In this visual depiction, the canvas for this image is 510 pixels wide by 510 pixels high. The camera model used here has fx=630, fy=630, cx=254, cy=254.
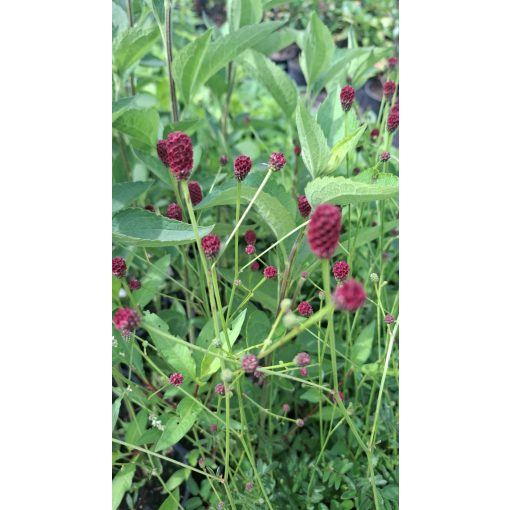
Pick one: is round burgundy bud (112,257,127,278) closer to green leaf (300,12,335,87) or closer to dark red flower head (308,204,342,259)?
dark red flower head (308,204,342,259)

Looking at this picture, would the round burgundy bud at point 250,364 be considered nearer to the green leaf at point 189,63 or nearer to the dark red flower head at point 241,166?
the dark red flower head at point 241,166

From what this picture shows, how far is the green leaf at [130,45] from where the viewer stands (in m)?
0.80

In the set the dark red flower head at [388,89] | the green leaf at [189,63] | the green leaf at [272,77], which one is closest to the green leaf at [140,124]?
the green leaf at [189,63]

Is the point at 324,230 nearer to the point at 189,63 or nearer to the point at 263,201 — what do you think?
the point at 263,201

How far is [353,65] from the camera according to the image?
3.28 feet

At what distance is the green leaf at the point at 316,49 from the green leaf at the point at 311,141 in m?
0.31

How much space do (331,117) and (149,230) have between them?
24 centimetres

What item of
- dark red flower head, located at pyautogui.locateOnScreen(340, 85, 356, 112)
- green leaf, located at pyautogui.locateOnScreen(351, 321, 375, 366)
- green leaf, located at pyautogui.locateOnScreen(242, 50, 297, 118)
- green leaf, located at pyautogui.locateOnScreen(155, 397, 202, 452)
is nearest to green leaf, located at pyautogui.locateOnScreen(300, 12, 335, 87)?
green leaf, located at pyautogui.locateOnScreen(242, 50, 297, 118)

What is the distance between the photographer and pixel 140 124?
2.60ft

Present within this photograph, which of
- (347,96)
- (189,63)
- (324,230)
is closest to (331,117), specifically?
(347,96)
